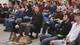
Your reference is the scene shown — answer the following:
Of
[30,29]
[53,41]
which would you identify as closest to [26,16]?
[30,29]

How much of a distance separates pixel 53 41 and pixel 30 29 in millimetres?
3095

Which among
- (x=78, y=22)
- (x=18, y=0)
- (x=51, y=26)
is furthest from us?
(x=18, y=0)

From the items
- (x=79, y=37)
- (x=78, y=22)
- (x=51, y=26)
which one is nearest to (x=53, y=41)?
(x=78, y=22)

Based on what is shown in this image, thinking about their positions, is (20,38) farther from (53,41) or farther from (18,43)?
(53,41)

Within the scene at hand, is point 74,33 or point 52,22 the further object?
point 52,22

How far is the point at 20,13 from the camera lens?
9352 millimetres

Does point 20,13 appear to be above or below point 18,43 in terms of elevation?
above

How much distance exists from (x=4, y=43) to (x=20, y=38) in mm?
533

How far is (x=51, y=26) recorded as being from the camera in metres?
7.08

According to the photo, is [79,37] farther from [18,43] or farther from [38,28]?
[38,28]

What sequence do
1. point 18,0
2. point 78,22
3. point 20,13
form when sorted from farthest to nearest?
point 18,0
point 20,13
point 78,22

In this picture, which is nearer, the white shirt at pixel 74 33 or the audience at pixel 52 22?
the white shirt at pixel 74 33

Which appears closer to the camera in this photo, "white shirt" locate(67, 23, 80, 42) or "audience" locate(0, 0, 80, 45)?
"white shirt" locate(67, 23, 80, 42)

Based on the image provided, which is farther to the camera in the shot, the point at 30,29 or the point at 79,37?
the point at 30,29
